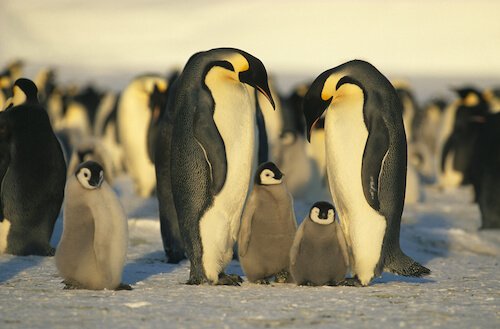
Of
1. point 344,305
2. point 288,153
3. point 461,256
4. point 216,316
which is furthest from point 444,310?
point 288,153

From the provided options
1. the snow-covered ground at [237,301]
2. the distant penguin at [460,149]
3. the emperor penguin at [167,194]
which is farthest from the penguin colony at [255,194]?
the distant penguin at [460,149]

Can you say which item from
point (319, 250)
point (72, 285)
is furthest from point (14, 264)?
point (319, 250)

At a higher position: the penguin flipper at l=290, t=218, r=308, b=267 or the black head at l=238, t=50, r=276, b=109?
the black head at l=238, t=50, r=276, b=109

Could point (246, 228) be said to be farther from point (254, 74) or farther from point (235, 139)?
point (254, 74)

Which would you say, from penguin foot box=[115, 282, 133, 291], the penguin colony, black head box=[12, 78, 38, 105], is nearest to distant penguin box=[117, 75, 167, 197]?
black head box=[12, 78, 38, 105]

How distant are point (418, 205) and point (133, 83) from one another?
430cm

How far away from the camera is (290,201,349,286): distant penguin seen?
235 inches

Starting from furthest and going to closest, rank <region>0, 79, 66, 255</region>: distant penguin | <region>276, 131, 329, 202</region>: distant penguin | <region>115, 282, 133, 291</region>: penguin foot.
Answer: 1. <region>276, 131, 329, 202</region>: distant penguin
2. <region>0, 79, 66, 255</region>: distant penguin
3. <region>115, 282, 133, 291</region>: penguin foot

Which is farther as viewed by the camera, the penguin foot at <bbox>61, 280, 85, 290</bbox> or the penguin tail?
the penguin tail

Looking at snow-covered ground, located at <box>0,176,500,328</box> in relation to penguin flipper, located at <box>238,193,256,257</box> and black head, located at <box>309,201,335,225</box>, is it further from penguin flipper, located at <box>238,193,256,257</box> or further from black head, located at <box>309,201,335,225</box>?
black head, located at <box>309,201,335,225</box>

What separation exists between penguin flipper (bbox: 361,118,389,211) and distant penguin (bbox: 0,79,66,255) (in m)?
2.60

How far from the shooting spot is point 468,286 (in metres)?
6.18

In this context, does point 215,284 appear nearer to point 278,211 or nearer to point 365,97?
point 278,211

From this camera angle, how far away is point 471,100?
1812 cm
